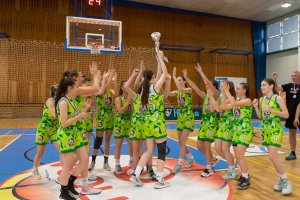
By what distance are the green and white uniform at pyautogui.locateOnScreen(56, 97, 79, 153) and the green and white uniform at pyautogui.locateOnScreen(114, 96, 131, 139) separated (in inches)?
58.6

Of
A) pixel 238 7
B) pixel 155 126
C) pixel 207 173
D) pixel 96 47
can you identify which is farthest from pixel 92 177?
pixel 238 7

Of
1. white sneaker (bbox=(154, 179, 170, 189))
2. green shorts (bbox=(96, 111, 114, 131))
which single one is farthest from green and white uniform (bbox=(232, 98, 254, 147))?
green shorts (bbox=(96, 111, 114, 131))

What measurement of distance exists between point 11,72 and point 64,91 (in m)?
13.1

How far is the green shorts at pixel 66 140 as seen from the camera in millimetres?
3736

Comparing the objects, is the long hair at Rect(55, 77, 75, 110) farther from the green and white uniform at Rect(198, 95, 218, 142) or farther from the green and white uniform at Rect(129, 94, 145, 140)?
the green and white uniform at Rect(198, 95, 218, 142)

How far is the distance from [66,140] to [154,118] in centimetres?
147

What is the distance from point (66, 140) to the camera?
12.3 feet

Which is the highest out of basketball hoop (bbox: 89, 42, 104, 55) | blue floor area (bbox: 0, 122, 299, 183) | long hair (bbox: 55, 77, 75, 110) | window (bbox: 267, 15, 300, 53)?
window (bbox: 267, 15, 300, 53)

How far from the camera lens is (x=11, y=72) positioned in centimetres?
1532

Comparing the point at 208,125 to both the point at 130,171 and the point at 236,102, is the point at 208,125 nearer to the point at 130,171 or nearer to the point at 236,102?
the point at 236,102

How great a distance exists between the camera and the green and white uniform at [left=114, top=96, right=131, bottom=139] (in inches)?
209

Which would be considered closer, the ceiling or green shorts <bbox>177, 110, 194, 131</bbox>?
green shorts <bbox>177, 110, 194, 131</bbox>

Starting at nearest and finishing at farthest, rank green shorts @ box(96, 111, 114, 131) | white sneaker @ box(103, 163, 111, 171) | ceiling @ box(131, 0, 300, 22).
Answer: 1. green shorts @ box(96, 111, 114, 131)
2. white sneaker @ box(103, 163, 111, 171)
3. ceiling @ box(131, 0, 300, 22)

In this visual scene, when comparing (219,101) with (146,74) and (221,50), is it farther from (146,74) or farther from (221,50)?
(221,50)
